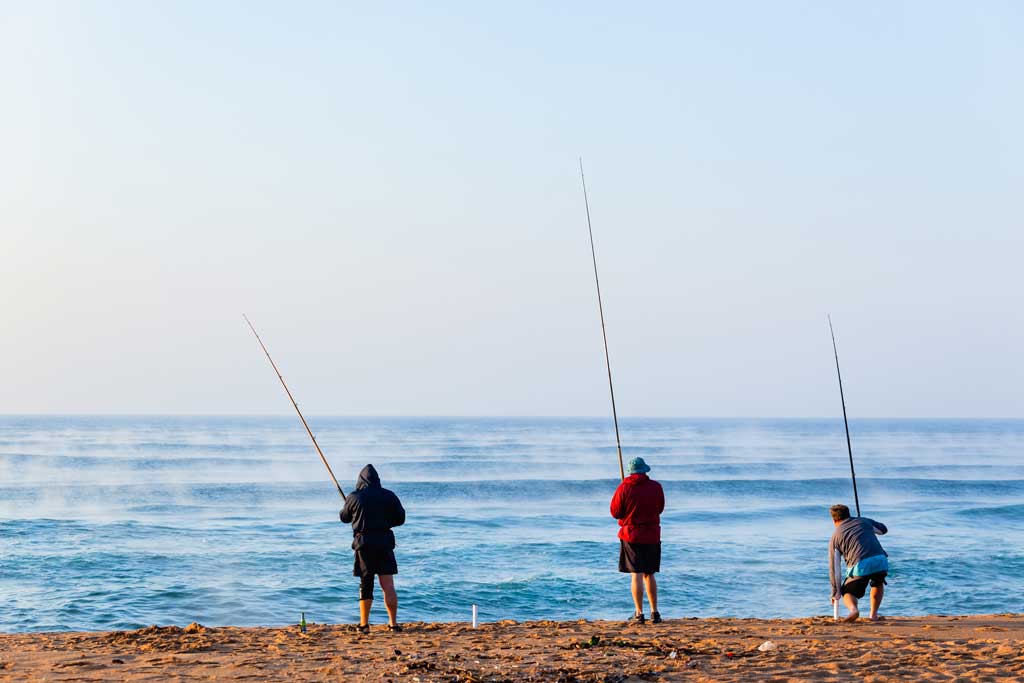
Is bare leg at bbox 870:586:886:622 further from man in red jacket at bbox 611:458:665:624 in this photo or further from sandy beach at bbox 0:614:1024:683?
man in red jacket at bbox 611:458:665:624

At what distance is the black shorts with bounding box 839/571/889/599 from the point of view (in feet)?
27.2

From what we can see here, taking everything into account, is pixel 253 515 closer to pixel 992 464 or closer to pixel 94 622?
pixel 94 622

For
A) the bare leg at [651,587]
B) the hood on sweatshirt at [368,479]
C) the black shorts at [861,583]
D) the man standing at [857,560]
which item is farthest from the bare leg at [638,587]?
the hood on sweatshirt at [368,479]

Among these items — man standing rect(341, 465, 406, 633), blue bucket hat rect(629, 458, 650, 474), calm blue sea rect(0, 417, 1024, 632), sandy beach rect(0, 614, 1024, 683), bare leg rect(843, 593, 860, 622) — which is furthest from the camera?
calm blue sea rect(0, 417, 1024, 632)

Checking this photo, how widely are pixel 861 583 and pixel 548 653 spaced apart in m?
3.08

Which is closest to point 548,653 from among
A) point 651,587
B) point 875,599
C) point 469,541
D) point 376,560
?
point 651,587

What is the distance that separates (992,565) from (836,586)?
370 inches

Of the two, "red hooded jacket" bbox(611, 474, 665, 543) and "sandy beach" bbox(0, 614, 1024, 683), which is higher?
"red hooded jacket" bbox(611, 474, 665, 543)

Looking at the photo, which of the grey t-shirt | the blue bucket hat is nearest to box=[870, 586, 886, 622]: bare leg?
the grey t-shirt

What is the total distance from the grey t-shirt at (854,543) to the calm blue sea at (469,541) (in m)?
4.31

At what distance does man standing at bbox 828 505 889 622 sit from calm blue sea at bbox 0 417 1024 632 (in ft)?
13.6

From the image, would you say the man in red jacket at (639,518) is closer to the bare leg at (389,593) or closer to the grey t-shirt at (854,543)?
the grey t-shirt at (854,543)

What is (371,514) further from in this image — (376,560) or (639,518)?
(639,518)

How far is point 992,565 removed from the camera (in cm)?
1600
